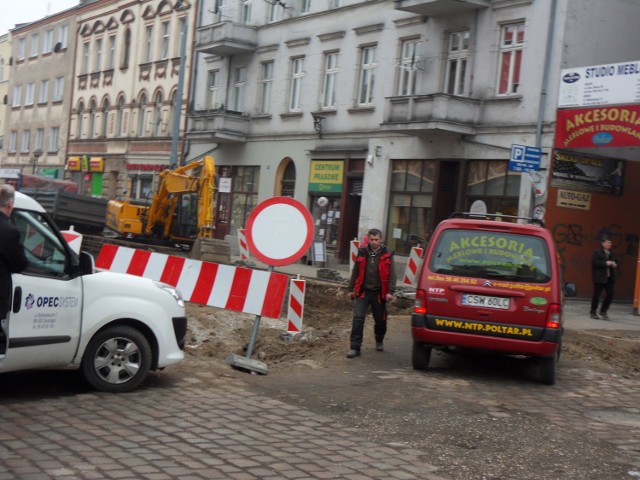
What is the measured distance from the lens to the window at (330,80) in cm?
3284

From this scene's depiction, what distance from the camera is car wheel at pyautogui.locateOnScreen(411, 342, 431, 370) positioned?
34.4 ft

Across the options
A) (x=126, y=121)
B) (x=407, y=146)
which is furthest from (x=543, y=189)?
(x=126, y=121)

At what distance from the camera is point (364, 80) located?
31375 millimetres

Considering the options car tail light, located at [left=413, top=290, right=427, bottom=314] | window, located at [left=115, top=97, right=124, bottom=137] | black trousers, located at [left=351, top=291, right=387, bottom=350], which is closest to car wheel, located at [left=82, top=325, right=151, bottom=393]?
car tail light, located at [left=413, top=290, right=427, bottom=314]

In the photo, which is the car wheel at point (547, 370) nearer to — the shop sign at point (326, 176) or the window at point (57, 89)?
the shop sign at point (326, 176)

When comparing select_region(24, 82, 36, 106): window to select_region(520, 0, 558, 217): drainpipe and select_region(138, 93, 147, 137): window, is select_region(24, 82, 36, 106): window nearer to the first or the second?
select_region(138, 93, 147, 137): window

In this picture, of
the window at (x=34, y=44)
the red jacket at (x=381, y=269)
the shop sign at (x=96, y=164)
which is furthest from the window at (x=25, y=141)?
the red jacket at (x=381, y=269)

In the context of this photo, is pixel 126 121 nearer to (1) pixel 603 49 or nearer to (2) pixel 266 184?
(2) pixel 266 184

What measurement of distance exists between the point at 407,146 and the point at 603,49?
22.0 ft

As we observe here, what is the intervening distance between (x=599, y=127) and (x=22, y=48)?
164ft

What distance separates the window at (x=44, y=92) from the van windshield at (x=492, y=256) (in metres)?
51.5

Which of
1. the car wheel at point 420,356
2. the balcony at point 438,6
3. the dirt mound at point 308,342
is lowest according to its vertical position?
the dirt mound at point 308,342

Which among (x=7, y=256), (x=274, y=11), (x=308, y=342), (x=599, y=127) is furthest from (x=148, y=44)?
(x=7, y=256)

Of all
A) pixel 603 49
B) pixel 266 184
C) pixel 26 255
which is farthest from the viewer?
pixel 266 184
